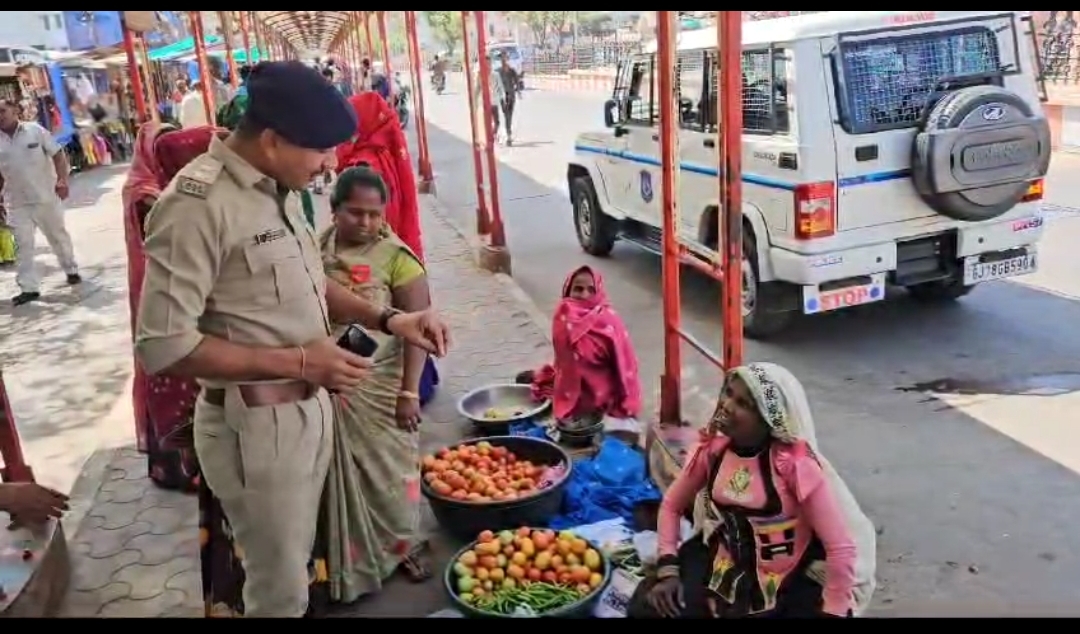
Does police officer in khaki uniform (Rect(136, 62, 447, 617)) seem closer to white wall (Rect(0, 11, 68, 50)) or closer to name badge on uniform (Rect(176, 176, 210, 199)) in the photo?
name badge on uniform (Rect(176, 176, 210, 199))

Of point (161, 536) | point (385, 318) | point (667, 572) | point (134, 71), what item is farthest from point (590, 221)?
point (667, 572)

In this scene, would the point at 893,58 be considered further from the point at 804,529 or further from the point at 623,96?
the point at 804,529

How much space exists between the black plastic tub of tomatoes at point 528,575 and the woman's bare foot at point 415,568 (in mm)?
285

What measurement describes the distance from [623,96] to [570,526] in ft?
16.4

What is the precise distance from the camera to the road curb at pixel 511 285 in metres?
6.80

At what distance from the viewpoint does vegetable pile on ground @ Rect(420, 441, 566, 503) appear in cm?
380

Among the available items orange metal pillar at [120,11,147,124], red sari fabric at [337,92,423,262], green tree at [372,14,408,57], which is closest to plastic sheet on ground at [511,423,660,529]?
red sari fabric at [337,92,423,262]

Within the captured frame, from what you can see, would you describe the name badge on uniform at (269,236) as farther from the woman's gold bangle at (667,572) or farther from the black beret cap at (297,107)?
the woman's gold bangle at (667,572)

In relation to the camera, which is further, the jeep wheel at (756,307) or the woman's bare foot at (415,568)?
the jeep wheel at (756,307)

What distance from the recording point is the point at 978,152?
5379 millimetres

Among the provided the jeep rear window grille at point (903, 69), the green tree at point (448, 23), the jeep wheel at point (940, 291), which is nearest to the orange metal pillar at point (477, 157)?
the green tree at point (448, 23)

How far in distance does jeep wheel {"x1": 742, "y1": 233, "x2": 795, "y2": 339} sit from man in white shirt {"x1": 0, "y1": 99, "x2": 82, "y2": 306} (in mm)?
6267

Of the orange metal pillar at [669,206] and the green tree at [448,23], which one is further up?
the green tree at [448,23]
